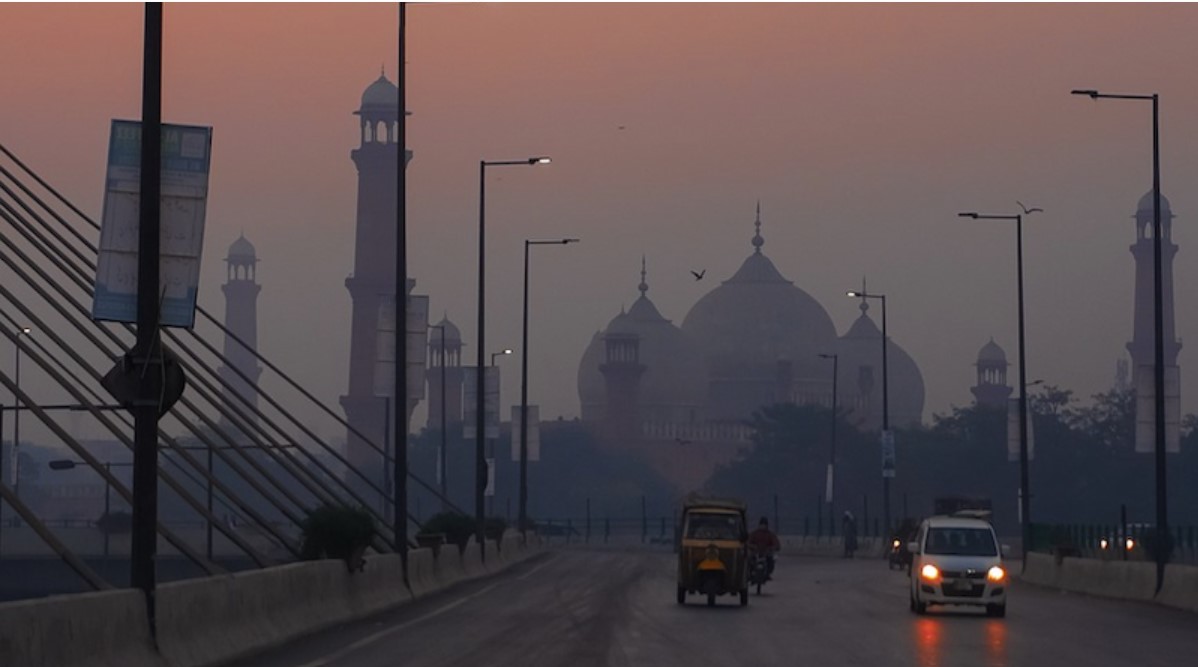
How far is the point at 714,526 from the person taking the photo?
34594mm

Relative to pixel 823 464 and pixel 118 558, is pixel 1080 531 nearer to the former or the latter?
pixel 118 558

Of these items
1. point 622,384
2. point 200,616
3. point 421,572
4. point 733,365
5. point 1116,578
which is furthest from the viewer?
point 733,365

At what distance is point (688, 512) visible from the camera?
34750 millimetres

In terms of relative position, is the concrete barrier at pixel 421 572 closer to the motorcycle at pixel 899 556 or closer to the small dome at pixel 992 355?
the motorcycle at pixel 899 556

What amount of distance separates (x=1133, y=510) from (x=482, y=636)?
104905mm

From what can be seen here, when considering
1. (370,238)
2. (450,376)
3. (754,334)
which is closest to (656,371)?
(754,334)

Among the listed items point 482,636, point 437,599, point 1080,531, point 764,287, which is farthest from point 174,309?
point 764,287

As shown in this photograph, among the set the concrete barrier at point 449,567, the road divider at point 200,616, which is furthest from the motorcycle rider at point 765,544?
the road divider at point 200,616

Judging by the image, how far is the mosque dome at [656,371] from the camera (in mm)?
172875

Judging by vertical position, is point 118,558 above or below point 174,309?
below

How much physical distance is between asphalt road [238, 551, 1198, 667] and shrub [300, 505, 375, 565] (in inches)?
44.0

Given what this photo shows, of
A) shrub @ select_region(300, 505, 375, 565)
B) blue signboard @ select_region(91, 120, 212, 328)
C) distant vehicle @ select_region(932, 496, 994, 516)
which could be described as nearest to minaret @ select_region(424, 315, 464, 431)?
distant vehicle @ select_region(932, 496, 994, 516)

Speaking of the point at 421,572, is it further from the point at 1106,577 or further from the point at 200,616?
the point at 200,616

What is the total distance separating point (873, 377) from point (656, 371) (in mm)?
18035
